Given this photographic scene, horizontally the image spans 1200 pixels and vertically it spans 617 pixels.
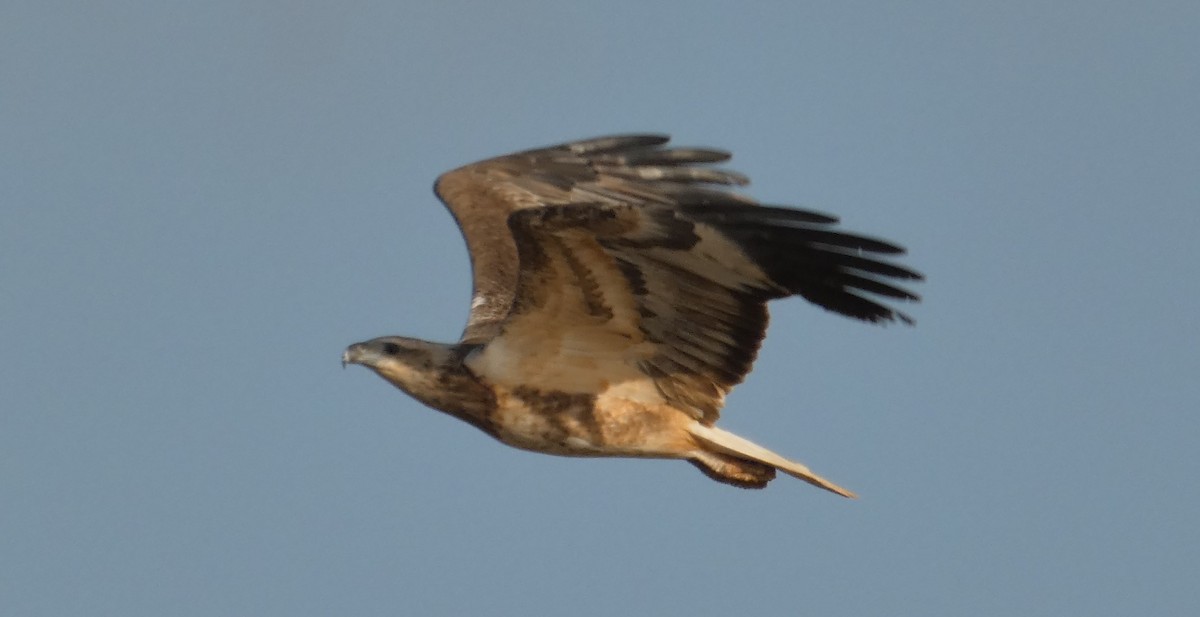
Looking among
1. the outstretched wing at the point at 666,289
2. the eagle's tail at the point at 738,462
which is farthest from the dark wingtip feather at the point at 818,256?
the eagle's tail at the point at 738,462

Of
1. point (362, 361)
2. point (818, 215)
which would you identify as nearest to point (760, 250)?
point (818, 215)

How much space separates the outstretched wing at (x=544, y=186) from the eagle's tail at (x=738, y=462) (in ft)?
3.50

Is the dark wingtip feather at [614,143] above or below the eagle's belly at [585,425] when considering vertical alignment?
above

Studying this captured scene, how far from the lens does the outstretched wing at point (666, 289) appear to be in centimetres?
841

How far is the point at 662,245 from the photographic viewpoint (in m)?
8.55

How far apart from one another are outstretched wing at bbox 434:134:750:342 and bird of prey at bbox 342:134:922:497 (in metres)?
0.03

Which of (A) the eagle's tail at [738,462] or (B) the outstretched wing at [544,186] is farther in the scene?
(B) the outstretched wing at [544,186]

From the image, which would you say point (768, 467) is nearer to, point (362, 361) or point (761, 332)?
point (761, 332)

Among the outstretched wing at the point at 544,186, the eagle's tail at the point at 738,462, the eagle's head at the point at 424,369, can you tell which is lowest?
the eagle's tail at the point at 738,462

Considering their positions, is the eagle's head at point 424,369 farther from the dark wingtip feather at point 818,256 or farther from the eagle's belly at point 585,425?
the dark wingtip feather at point 818,256

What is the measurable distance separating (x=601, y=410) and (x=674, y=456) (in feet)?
1.43

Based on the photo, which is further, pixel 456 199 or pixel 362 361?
pixel 456 199

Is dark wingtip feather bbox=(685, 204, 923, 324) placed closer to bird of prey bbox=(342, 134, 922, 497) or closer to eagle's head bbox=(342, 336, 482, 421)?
bird of prey bbox=(342, 134, 922, 497)

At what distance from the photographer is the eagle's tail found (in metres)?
9.36
